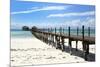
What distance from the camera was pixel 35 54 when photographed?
2551 mm

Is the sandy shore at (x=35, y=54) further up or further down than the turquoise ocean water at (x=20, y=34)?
further down

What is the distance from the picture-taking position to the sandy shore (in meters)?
2.44

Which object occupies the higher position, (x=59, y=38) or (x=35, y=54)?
(x=59, y=38)

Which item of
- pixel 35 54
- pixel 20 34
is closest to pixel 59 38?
pixel 35 54

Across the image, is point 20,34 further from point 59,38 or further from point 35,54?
point 59,38

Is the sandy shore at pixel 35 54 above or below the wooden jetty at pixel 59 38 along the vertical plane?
below

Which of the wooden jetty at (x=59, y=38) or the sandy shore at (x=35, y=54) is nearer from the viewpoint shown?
the sandy shore at (x=35, y=54)

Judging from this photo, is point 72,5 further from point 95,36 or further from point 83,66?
point 83,66

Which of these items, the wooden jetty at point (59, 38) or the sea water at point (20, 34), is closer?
the sea water at point (20, 34)

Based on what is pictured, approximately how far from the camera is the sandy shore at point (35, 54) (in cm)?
244

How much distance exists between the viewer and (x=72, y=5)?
2750 mm

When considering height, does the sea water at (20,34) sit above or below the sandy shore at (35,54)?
above

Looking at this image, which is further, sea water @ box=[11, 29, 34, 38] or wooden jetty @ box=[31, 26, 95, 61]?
wooden jetty @ box=[31, 26, 95, 61]
